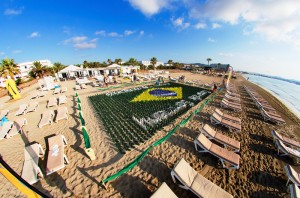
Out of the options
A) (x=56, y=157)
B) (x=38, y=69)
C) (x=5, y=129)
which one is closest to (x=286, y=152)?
(x=56, y=157)

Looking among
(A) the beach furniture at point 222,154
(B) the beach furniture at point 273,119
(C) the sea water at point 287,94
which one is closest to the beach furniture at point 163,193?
(A) the beach furniture at point 222,154

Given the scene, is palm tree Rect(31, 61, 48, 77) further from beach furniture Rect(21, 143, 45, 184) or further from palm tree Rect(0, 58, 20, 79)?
beach furniture Rect(21, 143, 45, 184)

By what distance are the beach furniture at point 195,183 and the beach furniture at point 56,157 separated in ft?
13.6

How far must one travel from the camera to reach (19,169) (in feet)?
15.8

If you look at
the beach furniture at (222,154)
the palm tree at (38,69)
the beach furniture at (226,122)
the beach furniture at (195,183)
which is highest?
the beach furniture at (226,122)

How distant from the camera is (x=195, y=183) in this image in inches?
151

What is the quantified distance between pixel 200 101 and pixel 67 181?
38.6 feet

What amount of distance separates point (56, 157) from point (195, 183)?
17.1 feet

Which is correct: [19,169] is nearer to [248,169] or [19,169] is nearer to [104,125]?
[104,125]

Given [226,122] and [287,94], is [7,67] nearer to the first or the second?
[226,122]

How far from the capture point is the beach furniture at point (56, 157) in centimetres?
422

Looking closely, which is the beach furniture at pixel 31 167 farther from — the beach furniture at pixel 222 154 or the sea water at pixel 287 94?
the sea water at pixel 287 94

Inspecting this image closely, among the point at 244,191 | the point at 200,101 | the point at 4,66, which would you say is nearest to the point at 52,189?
the point at 244,191

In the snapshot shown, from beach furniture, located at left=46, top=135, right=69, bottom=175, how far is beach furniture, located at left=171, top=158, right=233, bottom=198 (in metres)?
4.15
